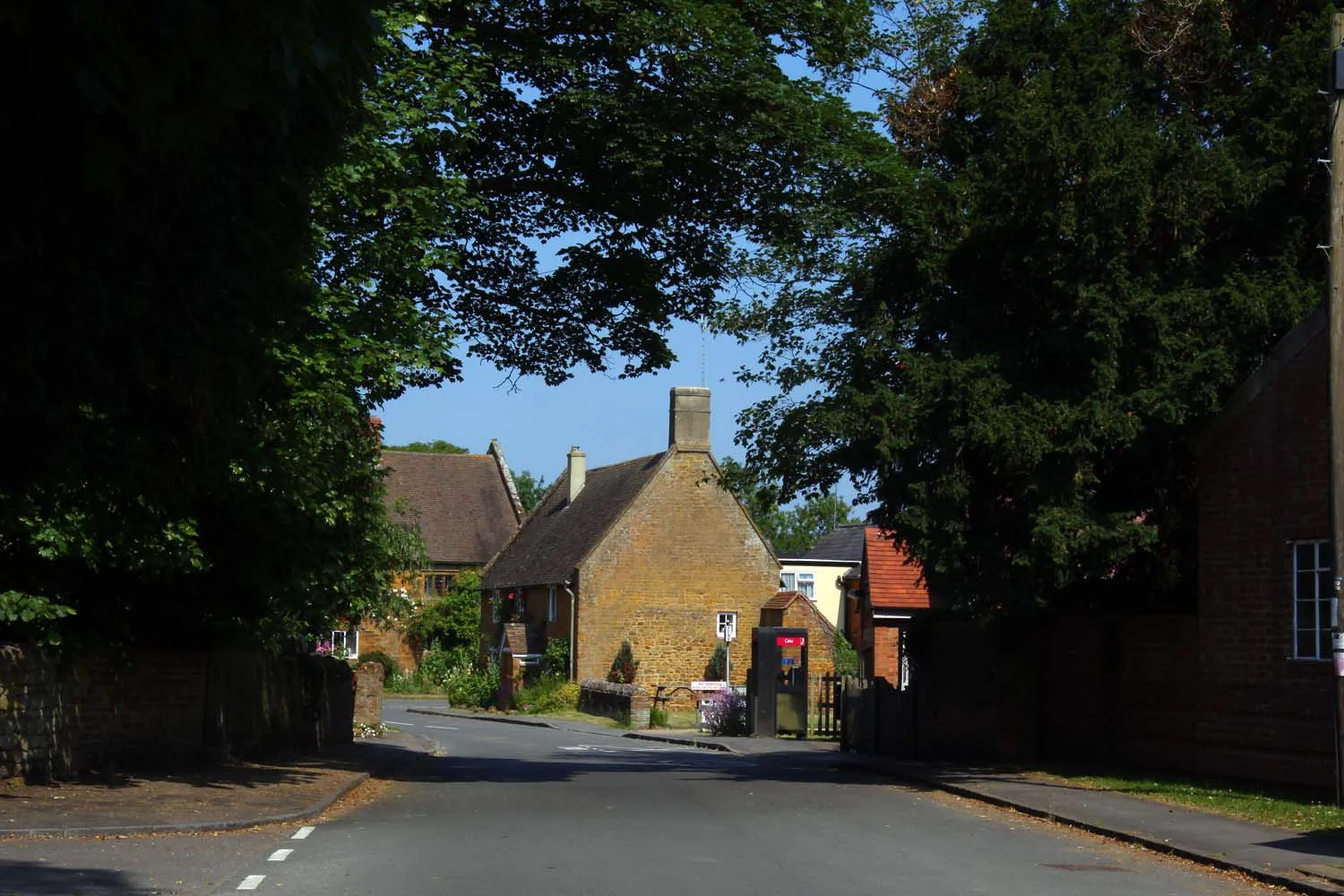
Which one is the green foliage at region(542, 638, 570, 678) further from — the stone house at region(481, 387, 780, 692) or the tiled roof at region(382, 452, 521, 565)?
the tiled roof at region(382, 452, 521, 565)

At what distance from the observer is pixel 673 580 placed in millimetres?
56750

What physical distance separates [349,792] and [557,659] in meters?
36.9

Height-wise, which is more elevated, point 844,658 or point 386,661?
point 844,658

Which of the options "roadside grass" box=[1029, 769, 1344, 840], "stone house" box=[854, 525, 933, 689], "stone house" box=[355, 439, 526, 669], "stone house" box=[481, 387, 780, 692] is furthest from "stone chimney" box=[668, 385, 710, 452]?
"roadside grass" box=[1029, 769, 1344, 840]

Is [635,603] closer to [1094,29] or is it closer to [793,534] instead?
[1094,29]

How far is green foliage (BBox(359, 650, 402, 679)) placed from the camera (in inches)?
2454

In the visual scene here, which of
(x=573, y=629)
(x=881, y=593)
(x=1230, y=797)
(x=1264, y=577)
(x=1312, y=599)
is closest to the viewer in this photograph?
(x=1230, y=797)

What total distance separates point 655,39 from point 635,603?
125 ft

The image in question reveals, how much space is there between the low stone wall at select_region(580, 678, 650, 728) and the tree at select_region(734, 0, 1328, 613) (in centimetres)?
2414

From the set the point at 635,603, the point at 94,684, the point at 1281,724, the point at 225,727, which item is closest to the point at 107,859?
the point at 94,684

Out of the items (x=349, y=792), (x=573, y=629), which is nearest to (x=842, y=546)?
(x=573, y=629)

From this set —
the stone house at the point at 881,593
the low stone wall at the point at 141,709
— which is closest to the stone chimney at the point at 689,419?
the stone house at the point at 881,593

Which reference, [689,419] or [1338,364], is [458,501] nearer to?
Answer: [689,419]

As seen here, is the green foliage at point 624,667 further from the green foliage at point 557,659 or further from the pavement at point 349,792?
the pavement at point 349,792
